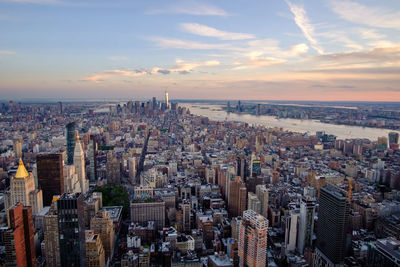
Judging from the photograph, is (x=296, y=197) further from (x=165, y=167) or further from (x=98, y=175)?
(x=98, y=175)

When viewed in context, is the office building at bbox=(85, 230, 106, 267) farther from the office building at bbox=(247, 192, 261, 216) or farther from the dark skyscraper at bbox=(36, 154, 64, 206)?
the office building at bbox=(247, 192, 261, 216)

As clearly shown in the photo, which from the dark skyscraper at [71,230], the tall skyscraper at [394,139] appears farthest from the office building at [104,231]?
the tall skyscraper at [394,139]

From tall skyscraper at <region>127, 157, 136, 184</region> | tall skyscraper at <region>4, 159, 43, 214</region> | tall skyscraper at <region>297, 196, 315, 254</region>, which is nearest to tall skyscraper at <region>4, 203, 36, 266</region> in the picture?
tall skyscraper at <region>4, 159, 43, 214</region>

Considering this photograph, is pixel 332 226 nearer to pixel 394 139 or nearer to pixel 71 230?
pixel 71 230

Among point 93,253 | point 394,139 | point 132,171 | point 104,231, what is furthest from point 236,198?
point 394,139

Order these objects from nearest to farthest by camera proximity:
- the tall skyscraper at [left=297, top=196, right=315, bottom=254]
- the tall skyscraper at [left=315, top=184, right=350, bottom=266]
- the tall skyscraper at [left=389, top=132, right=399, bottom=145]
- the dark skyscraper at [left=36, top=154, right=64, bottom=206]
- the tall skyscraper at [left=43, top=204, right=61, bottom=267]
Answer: the tall skyscraper at [left=43, top=204, right=61, bottom=267] → the tall skyscraper at [left=315, top=184, right=350, bottom=266] → the tall skyscraper at [left=297, top=196, right=315, bottom=254] → the dark skyscraper at [left=36, top=154, right=64, bottom=206] → the tall skyscraper at [left=389, top=132, right=399, bottom=145]

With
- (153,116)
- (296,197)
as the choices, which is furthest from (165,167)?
(153,116)
